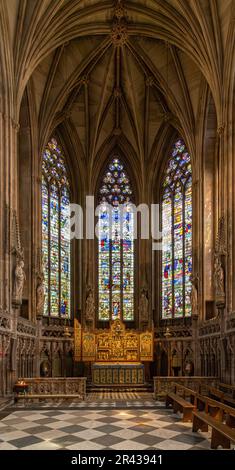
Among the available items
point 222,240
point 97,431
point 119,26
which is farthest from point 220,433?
point 119,26

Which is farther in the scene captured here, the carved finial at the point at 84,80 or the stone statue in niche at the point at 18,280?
the carved finial at the point at 84,80

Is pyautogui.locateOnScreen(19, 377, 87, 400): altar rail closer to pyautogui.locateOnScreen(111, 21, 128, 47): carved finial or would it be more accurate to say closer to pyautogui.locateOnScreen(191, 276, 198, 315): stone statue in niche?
pyautogui.locateOnScreen(191, 276, 198, 315): stone statue in niche

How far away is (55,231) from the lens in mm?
28406

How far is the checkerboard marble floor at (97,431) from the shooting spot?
9031 mm

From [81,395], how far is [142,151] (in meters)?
17.4

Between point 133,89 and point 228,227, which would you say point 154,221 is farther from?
point 228,227

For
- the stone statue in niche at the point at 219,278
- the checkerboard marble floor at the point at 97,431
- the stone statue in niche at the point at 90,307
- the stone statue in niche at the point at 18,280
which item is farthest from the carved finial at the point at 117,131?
the checkerboard marble floor at the point at 97,431

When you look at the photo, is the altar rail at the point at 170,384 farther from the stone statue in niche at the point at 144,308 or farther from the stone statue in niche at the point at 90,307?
the stone statue in niche at the point at 90,307

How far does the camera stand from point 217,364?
2091 centimetres

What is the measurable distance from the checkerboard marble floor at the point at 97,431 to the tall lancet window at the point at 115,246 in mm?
16002

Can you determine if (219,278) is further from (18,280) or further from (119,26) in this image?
(119,26)

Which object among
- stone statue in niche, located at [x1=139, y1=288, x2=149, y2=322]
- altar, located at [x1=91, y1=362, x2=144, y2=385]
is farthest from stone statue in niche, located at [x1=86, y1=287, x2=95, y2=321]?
altar, located at [x1=91, y1=362, x2=144, y2=385]

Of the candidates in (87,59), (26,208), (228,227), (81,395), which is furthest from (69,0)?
A: (81,395)

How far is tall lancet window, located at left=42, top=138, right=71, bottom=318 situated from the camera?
27.5 metres
